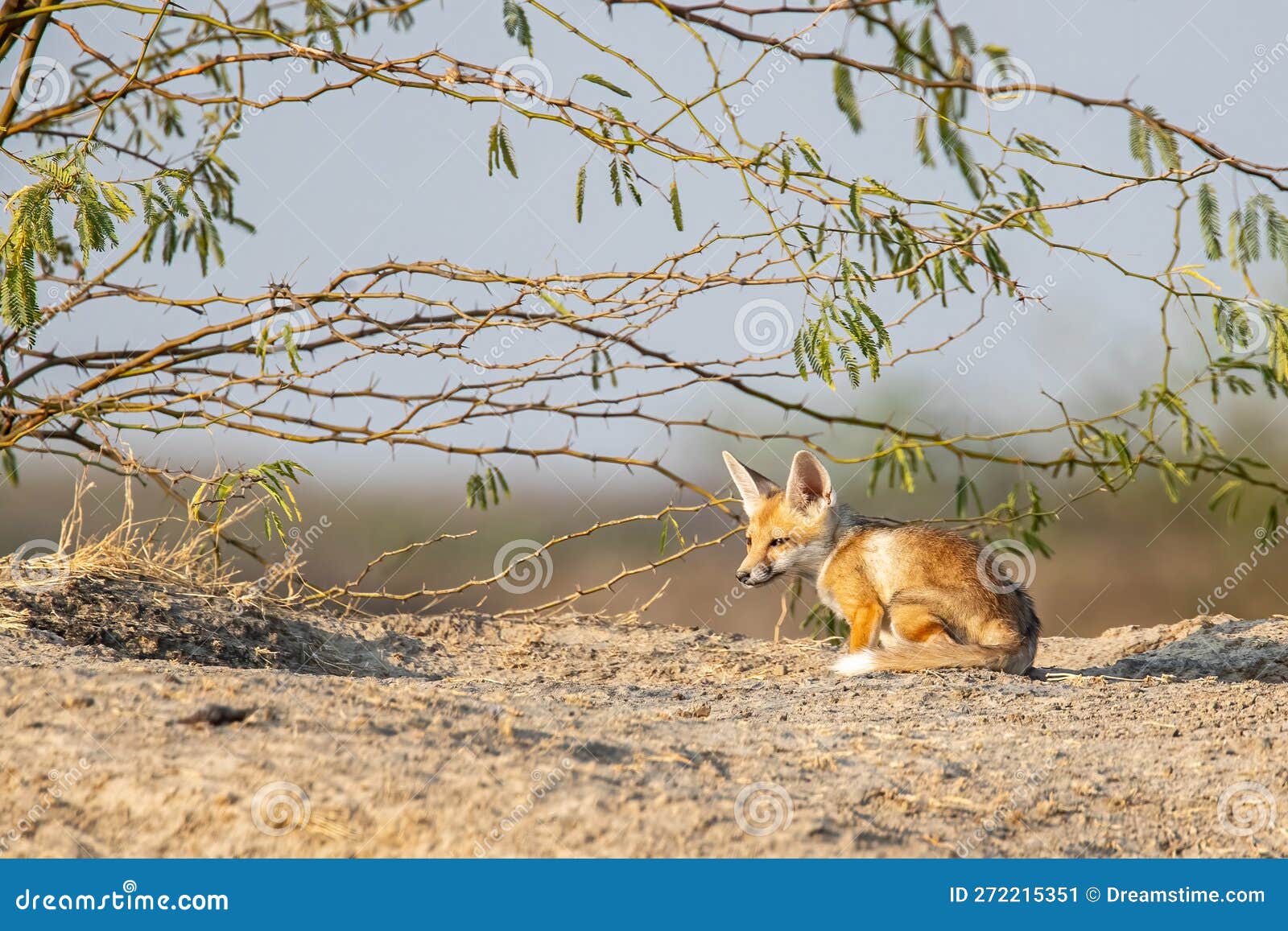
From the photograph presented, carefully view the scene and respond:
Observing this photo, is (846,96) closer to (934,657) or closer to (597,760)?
(934,657)

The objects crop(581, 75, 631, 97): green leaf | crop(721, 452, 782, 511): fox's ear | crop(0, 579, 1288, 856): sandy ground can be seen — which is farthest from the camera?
crop(721, 452, 782, 511): fox's ear

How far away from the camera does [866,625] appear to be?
5930mm

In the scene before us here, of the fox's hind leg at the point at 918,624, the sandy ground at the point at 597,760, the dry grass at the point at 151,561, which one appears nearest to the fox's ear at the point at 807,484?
the fox's hind leg at the point at 918,624

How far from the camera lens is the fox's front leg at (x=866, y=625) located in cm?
589

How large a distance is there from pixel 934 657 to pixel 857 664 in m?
0.37

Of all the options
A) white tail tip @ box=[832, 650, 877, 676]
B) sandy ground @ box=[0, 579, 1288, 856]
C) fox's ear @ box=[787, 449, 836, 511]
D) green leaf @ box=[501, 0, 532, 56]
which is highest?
green leaf @ box=[501, 0, 532, 56]

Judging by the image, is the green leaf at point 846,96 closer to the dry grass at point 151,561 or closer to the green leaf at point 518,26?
the green leaf at point 518,26

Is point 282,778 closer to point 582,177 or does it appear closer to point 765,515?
point 582,177

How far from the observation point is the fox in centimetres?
570

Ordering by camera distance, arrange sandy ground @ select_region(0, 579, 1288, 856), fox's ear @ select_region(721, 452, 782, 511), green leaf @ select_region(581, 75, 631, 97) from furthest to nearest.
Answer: fox's ear @ select_region(721, 452, 782, 511) < green leaf @ select_region(581, 75, 631, 97) < sandy ground @ select_region(0, 579, 1288, 856)

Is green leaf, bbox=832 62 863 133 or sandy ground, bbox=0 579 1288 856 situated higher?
green leaf, bbox=832 62 863 133

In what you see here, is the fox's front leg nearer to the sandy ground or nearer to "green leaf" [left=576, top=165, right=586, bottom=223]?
the sandy ground

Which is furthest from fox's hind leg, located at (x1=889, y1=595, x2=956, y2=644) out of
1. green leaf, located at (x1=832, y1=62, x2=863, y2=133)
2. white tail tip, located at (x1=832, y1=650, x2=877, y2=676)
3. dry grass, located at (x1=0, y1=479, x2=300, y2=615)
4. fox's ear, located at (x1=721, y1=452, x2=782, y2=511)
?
dry grass, located at (x1=0, y1=479, x2=300, y2=615)

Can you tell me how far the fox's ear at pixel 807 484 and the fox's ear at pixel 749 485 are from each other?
1.13 feet
